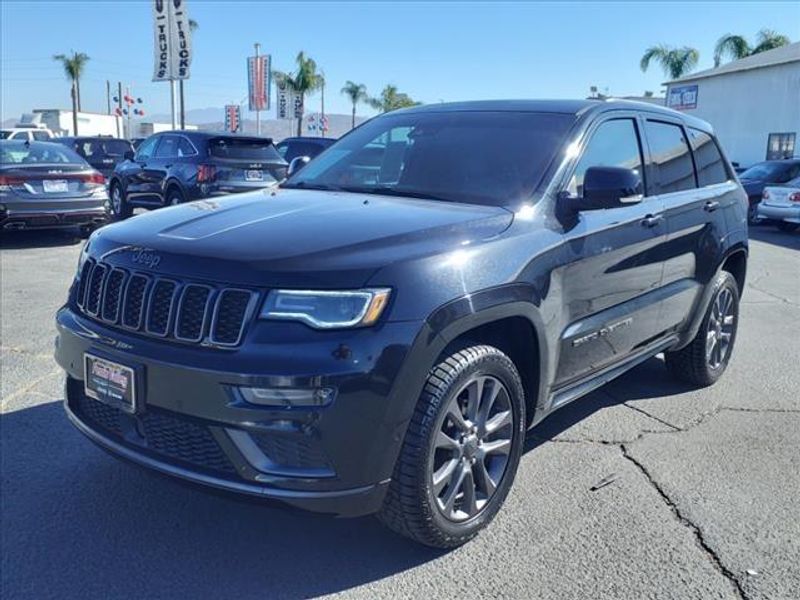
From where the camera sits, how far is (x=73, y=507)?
3396mm

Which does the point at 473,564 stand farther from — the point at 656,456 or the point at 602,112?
the point at 602,112

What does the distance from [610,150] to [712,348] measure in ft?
6.33

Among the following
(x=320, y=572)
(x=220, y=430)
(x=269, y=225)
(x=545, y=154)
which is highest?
(x=545, y=154)

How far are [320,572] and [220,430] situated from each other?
771 mm

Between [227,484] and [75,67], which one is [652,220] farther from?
[75,67]

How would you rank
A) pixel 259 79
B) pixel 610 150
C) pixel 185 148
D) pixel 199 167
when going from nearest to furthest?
pixel 610 150 < pixel 199 167 < pixel 185 148 < pixel 259 79

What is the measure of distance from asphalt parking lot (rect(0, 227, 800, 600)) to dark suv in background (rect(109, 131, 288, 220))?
300 inches

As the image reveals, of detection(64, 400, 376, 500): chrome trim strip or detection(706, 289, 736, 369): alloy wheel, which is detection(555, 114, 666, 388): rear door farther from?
detection(64, 400, 376, 500): chrome trim strip

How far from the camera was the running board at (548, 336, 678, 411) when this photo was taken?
3623 millimetres

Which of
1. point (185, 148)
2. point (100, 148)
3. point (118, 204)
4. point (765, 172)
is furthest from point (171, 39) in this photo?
point (765, 172)

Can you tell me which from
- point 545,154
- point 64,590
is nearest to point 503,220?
point 545,154

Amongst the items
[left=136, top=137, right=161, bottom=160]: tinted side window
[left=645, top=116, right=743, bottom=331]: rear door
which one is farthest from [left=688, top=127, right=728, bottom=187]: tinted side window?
[left=136, top=137, right=161, bottom=160]: tinted side window

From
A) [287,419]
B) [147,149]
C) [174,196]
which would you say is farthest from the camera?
[147,149]

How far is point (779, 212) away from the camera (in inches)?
642
